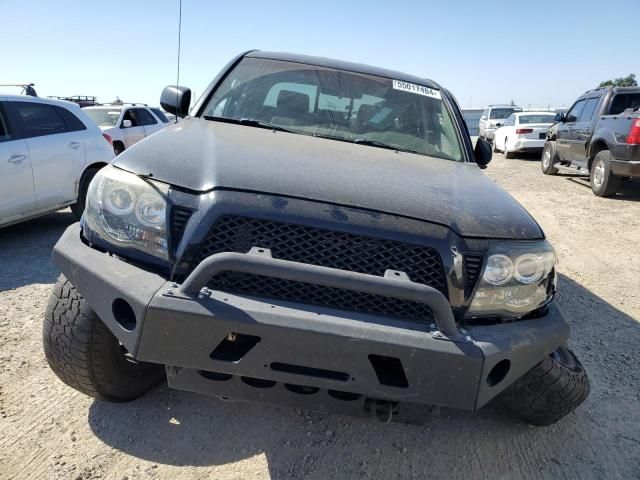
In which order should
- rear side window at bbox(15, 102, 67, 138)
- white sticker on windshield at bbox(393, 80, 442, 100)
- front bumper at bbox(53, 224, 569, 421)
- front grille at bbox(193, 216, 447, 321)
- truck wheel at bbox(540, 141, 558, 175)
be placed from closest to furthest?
1. front bumper at bbox(53, 224, 569, 421)
2. front grille at bbox(193, 216, 447, 321)
3. white sticker on windshield at bbox(393, 80, 442, 100)
4. rear side window at bbox(15, 102, 67, 138)
5. truck wheel at bbox(540, 141, 558, 175)

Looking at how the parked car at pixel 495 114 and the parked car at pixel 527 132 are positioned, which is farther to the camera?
the parked car at pixel 495 114

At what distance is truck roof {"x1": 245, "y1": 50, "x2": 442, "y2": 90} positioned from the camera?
3.58 metres

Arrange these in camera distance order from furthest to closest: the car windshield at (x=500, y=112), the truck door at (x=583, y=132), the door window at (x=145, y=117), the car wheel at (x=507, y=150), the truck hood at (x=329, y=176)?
the car windshield at (x=500, y=112) → the car wheel at (x=507, y=150) → the door window at (x=145, y=117) → the truck door at (x=583, y=132) → the truck hood at (x=329, y=176)

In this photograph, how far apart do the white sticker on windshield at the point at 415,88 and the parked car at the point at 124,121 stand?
8.72 meters

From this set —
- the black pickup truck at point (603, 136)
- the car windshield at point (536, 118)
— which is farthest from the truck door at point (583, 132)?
the car windshield at point (536, 118)

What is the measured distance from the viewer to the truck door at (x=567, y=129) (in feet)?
34.7

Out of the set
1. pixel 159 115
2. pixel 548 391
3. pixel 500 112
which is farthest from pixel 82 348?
pixel 500 112

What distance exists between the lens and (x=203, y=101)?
3.27 meters

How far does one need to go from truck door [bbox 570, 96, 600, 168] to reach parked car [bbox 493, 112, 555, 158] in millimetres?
5117

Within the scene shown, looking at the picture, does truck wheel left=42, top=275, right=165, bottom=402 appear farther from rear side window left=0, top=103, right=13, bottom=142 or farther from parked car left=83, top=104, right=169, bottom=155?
parked car left=83, top=104, right=169, bottom=155

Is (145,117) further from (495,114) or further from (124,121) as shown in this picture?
(495,114)

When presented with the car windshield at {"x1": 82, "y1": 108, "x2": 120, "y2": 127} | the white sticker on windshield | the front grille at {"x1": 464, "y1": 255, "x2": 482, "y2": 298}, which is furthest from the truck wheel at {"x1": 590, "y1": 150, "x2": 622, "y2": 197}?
the car windshield at {"x1": 82, "y1": 108, "x2": 120, "y2": 127}

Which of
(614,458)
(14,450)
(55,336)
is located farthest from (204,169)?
(614,458)

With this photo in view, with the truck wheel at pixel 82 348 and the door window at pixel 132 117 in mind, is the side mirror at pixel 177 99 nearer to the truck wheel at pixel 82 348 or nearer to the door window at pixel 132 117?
the truck wheel at pixel 82 348
